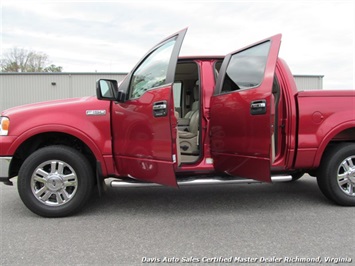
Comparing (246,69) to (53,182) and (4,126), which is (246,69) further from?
(4,126)

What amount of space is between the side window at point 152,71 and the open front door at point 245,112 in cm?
83

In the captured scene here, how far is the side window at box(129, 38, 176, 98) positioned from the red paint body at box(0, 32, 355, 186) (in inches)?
5.7

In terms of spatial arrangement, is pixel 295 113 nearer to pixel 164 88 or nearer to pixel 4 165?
pixel 164 88

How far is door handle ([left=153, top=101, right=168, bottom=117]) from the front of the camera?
3.25 metres

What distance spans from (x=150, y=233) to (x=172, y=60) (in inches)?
70.3

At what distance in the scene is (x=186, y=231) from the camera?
329 cm

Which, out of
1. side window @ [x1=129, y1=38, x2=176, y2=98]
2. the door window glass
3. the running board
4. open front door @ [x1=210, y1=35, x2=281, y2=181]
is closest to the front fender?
the running board

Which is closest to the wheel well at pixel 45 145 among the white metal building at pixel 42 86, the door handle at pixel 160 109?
the door handle at pixel 160 109

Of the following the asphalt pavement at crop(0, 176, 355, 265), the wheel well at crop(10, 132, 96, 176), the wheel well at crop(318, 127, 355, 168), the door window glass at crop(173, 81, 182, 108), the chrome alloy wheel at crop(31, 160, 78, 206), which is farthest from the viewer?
the door window glass at crop(173, 81, 182, 108)

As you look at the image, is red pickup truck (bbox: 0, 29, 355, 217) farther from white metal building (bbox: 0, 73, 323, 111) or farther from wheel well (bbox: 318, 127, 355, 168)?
white metal building (bbox: 0, 73, 323, 111)

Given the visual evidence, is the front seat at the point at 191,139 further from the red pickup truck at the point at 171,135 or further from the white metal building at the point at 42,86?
the white metal building at the point at 42,86

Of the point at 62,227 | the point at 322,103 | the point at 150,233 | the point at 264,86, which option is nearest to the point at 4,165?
the point at 62,227

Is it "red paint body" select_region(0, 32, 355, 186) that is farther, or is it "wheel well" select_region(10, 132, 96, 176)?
"wheel well" select_region(10, 132, 96, 176)

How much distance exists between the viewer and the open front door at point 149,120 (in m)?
3.29
